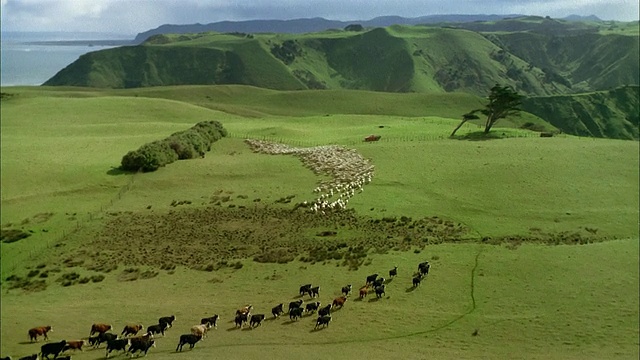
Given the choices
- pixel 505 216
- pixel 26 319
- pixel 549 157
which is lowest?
pixel 26 319

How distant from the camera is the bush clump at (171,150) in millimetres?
52062

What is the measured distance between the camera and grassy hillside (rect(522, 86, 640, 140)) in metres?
167

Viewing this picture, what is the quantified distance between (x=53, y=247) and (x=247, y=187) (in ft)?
55.6

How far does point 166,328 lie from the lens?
80.6 ft

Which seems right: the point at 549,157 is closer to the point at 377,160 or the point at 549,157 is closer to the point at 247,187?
the point at 377,160

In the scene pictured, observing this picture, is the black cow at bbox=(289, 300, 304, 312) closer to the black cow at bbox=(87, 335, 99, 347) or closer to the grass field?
the grass field

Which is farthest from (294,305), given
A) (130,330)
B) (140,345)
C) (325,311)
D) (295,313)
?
(130,330)

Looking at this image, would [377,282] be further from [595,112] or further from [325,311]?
[595,112]

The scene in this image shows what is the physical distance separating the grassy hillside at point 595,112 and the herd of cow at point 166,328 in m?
159

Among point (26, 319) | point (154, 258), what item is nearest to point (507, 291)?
point (154, 258)

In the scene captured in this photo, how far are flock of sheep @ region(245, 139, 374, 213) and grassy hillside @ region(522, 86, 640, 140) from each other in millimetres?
131674

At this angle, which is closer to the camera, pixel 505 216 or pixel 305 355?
pixel 305 355

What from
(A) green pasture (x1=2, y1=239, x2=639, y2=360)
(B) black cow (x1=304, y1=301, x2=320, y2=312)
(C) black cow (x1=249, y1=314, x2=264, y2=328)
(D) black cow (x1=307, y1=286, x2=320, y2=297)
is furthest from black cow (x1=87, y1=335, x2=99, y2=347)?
(D) black cow (x1=307, y1=286, x2=320, y2=297)

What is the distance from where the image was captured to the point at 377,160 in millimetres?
54406
